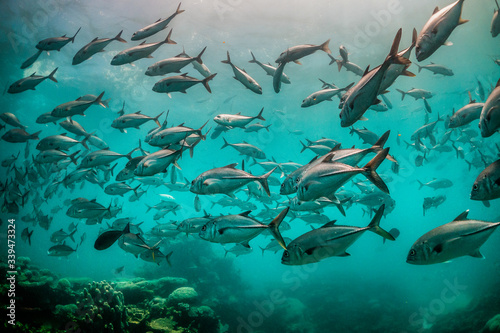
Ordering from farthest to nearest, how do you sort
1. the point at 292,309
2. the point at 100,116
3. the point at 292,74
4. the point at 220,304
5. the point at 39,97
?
the point at 100,116 → the point at 39,97 → the point at 292,74 → the point at 292,309 → the point at 220,304

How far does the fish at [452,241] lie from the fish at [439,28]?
1.78m

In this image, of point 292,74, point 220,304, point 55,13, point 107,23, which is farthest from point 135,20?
point 220,304

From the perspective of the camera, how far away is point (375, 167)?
235 cm

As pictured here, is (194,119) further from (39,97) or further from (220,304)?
(220,304)

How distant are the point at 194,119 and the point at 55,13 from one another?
13885 millimetres

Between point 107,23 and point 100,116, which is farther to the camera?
point 100,116

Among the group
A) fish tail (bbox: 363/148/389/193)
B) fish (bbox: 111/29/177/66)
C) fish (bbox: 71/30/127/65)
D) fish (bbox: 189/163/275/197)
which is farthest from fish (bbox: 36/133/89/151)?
fish tail (bbox: 363/148/389/193)

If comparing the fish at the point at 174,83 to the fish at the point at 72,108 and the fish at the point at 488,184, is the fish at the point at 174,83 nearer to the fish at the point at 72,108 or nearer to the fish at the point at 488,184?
the fish at the point at 72,108

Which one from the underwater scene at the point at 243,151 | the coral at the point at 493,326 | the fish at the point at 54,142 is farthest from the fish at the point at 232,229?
the coral at the point at 493,326

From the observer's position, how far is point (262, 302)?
46.3 ft

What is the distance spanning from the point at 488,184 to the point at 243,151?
17.7 ft

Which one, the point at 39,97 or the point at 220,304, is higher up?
the point at 39,97

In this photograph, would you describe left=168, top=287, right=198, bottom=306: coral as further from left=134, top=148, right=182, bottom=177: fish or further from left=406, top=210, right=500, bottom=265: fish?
left=406, top=210, right=500, bottom=265: fish

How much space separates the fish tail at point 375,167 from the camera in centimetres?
225
